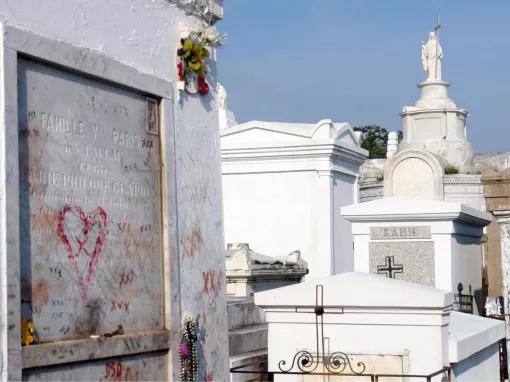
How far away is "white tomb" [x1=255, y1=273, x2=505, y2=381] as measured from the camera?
646cm

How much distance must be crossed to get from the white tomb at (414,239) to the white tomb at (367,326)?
4662mm

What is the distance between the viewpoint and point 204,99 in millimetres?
7199

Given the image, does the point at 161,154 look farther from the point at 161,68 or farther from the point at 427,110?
the point at 427,110

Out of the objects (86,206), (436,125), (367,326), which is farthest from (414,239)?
(436,125)

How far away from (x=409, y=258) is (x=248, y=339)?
4.55 meters

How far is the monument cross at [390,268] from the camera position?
11.3 metres

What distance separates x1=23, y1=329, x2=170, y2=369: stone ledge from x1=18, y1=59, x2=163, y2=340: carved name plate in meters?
0.06

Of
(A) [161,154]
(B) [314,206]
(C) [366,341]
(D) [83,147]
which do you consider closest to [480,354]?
(C) [366,341]

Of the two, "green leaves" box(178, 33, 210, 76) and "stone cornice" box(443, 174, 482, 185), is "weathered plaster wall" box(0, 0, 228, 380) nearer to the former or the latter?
"green leaves" box(178, 33, 210, 76)

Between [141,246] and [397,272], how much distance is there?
599 centimetres

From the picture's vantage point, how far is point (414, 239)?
12023mm

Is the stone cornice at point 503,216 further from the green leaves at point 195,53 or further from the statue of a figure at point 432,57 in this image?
the statue of a figure at point 432,57

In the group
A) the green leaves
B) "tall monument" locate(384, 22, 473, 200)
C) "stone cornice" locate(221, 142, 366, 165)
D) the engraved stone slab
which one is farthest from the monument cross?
"tall monument" locate(384, 22, 473, 200)

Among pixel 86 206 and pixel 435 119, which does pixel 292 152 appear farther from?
pixel 435 119
